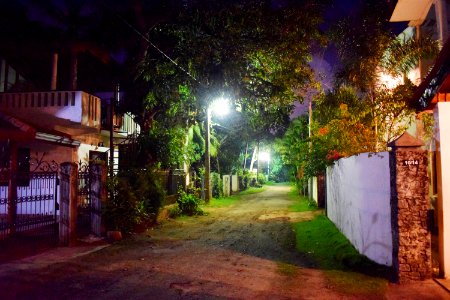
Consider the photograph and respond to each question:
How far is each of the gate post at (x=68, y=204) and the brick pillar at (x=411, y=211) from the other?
793 centimetres

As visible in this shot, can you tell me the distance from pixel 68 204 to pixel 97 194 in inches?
51.8

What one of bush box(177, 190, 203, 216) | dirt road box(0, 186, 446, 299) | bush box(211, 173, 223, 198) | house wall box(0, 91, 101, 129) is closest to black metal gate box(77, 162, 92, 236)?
dirt road box(0, 186, 446, 299)

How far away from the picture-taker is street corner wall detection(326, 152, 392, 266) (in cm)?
760

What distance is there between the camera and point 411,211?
22.9 feet

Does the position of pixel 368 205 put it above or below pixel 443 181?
below

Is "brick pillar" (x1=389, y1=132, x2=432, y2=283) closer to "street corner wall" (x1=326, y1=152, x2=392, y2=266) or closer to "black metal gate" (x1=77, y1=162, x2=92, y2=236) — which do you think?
"street corner wall" (x1=326, y1=152, x2=392, y2=266)

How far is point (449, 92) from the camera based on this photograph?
719cm

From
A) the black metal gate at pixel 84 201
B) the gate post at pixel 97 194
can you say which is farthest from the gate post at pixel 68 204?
the gate post at pixel 97 194

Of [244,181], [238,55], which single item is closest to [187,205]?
[238,55]

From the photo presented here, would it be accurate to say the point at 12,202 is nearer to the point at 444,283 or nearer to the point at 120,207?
the point at 120,207

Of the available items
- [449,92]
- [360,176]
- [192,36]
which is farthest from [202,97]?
[449,92]

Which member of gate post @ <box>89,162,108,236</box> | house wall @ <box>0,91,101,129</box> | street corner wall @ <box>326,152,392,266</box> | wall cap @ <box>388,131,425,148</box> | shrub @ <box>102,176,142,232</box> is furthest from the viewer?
house wall @ <box>0,91,101,129</box>

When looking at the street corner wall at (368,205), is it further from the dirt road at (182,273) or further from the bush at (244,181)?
the bush at (244,181)

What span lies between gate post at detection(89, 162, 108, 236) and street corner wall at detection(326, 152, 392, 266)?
23.1 ft
